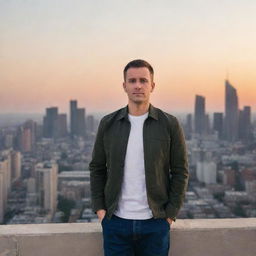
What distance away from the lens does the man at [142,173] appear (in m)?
1.56

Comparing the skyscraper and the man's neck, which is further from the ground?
the skyscraper

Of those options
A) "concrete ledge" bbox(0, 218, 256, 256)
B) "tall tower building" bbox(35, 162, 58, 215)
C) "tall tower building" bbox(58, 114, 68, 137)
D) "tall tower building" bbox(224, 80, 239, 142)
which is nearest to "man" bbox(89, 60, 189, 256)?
"concrete ledge" bbox(0, 218, 256, 256)

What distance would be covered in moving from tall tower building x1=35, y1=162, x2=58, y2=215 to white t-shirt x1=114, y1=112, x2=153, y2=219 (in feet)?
30.9

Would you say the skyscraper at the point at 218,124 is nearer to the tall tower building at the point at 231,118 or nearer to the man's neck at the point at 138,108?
the tall tower building at the point at 231,118

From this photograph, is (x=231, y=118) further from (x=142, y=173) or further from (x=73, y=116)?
(x=142, y=173)

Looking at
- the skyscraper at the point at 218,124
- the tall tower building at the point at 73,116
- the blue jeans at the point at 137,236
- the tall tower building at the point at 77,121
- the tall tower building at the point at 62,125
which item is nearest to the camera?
the blue jeans at the point at 137,236

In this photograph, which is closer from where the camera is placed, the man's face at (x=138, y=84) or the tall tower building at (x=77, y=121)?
the man's face at (x=138, y=84)

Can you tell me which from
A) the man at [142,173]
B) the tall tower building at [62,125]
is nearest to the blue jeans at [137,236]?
the man at [142,173]

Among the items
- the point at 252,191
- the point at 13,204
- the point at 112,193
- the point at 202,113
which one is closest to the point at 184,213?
the point at 252,191

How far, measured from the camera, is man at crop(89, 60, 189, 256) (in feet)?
5.10

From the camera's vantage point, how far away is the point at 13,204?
11203mm

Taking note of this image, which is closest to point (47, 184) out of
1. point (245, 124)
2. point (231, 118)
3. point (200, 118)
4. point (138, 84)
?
point (200, 118)

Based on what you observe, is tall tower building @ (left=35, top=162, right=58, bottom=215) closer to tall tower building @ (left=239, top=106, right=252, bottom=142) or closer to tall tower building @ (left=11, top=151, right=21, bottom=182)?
tall tower building @ (left=11, top=151, right=21, bottom=182)

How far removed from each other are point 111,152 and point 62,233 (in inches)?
24.1
